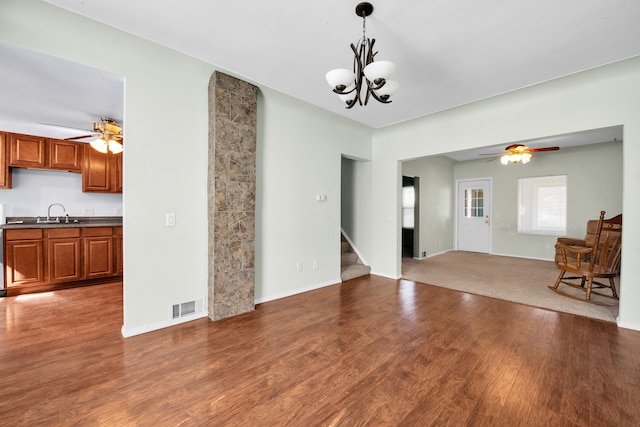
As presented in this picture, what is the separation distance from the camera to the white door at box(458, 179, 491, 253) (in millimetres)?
7293

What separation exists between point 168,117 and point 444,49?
2780mm

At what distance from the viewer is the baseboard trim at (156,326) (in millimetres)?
2443

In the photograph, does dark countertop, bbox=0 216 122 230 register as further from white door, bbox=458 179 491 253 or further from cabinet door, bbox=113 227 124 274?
white door, bbox=458 179 491 253

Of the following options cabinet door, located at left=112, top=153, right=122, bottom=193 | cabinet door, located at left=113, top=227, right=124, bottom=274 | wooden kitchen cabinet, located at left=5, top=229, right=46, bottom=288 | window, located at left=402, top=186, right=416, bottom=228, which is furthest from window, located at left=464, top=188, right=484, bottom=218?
wooden kitchen cabinet, located at left=5, top=229, right=46, bottom=288

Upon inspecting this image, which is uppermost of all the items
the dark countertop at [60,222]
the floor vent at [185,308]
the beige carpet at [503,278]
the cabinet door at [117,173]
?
the cabinet door at [117,173]

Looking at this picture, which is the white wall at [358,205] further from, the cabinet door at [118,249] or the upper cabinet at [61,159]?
the upper cabinet at [61,159]

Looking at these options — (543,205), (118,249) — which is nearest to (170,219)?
(118,249)

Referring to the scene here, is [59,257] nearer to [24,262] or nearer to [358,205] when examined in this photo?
[24,262]

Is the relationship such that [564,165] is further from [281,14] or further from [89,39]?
[89,39]

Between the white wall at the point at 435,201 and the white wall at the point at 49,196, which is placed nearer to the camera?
the white wall at the point at 49,196

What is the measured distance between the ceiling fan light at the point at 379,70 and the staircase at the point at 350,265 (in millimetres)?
3301

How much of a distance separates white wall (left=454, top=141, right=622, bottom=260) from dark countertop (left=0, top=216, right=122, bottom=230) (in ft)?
28.3

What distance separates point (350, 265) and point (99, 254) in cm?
422

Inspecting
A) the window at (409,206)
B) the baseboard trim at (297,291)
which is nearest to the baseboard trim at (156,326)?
the baseboard trim at (297,291)
